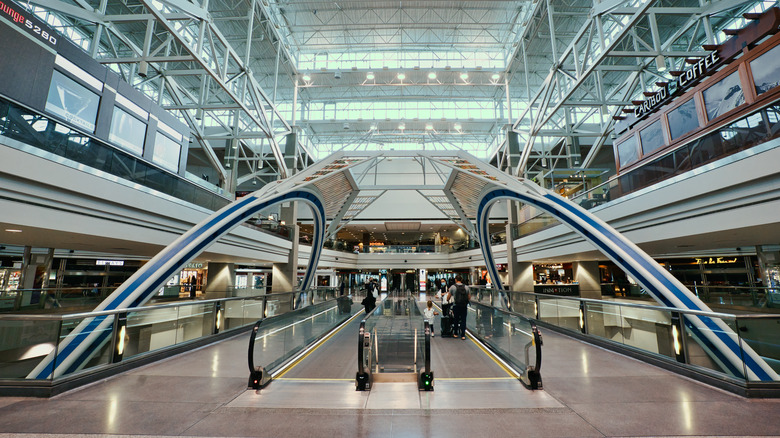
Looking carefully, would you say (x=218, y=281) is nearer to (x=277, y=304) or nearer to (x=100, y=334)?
(x=277, y=304)

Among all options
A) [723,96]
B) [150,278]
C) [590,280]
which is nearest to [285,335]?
[150,278]

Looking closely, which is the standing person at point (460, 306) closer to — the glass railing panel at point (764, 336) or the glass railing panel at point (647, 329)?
the glass railing panel at point (647, 329)

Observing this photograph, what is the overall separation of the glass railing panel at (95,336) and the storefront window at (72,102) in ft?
28.2

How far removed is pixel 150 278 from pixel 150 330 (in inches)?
85.6

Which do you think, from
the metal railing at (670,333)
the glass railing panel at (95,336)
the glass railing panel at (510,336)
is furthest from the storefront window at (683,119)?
the glass railing panel at (95,336)

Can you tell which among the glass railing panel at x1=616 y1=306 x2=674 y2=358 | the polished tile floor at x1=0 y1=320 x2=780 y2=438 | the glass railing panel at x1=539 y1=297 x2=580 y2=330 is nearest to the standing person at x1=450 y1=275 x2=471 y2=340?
the glass railing panel at x1=539 y1=297 x2=580 y2=330

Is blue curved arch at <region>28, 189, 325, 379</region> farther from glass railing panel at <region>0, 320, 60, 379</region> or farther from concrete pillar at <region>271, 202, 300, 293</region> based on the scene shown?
concrete pillar at <region>271, 202, 300, 293</region>

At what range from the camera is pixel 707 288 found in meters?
13.6

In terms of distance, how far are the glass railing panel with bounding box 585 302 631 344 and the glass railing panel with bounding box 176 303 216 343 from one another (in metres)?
9.54

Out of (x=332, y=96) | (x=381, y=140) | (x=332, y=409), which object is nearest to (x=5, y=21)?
(x=332, y=409)

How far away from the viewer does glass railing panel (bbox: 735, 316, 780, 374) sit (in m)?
5.00

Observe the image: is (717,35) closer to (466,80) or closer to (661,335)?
(466,80)

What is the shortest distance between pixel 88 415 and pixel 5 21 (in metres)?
10.7

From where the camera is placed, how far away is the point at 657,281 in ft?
26.3
